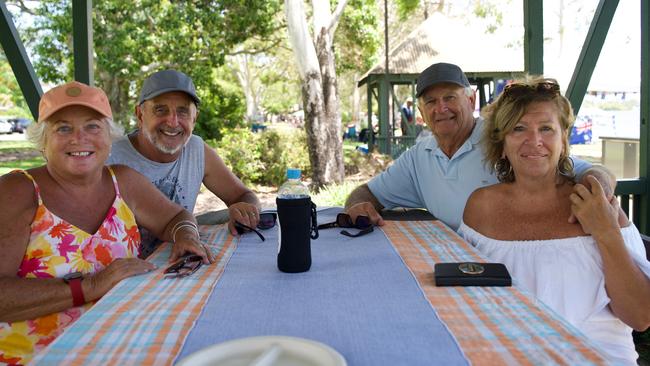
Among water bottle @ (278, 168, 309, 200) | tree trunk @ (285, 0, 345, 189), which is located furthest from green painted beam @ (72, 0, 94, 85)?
tree trunk @ (285, 0, 345, 189)

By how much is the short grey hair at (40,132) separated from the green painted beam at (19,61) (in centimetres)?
150

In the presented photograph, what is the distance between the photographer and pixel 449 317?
1.31 metres

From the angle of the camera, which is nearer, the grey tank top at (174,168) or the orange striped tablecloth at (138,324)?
the orange striped tablecloth at (138,324)

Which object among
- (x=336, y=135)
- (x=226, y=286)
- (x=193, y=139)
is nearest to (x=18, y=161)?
(x=336, y=135)

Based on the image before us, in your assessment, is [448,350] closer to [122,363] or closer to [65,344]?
[122,363]

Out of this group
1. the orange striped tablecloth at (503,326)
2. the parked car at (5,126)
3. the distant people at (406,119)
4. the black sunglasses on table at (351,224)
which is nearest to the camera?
the orange striped tablecloth at (503,326)

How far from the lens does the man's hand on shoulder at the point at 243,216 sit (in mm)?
2443

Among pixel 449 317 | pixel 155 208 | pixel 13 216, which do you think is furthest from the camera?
pixel 155 208

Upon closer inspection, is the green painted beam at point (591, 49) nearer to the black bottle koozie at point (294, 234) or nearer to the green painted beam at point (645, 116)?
the green painted beam at point (645, 116)

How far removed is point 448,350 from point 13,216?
1.57 metres

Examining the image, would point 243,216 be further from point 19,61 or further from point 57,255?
point 19,61

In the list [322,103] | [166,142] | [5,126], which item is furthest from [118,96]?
[5,126]

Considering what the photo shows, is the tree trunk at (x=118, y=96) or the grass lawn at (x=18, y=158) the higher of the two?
the tree trunk at (x=118, y=96)

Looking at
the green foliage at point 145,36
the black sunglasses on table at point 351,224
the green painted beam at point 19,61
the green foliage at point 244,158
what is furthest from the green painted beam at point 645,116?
the green foliage at point 145,36
